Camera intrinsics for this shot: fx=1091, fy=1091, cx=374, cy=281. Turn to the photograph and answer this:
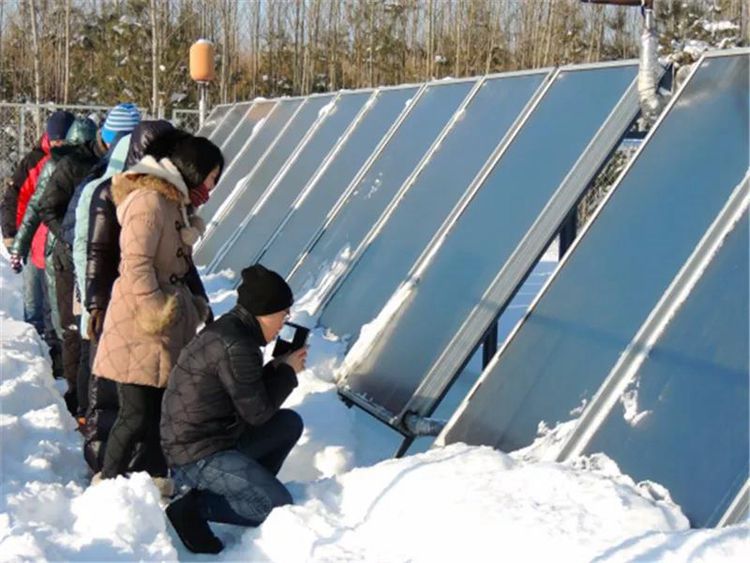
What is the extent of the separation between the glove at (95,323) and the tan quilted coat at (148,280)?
0.68 ft

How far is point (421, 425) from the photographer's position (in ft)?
14.8

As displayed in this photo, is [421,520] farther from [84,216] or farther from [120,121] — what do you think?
[120,121]

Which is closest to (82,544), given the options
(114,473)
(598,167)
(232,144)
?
(114,473)

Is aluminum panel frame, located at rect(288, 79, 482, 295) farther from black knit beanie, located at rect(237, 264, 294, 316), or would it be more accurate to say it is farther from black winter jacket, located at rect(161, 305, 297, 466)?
black winter jacket, located at rect(161, 305, 297, 466)

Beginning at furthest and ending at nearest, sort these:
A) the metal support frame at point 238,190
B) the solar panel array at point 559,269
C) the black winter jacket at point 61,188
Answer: the metal support frame at point 238,190 < the black winter jacket at point 61,188 < the solar panel array at point 559,269

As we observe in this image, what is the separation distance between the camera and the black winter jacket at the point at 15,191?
292 inches

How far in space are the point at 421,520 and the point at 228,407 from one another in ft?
3.05

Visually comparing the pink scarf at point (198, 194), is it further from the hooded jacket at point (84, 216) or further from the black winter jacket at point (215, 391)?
the black winter jacket at point (215, 391)

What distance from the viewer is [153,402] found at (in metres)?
4.29

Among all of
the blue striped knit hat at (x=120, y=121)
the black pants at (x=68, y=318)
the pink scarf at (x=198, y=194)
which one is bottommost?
the black pants at (x=68, y=318)

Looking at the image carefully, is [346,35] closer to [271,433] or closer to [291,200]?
[291,200]

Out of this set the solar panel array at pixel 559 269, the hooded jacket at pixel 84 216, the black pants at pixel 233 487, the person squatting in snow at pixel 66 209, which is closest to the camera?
the solar panel array at pixel 559 269

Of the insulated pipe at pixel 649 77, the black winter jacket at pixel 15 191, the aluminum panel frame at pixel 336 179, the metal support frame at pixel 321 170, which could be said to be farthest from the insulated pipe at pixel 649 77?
the black winter jacket at pixel 15 191

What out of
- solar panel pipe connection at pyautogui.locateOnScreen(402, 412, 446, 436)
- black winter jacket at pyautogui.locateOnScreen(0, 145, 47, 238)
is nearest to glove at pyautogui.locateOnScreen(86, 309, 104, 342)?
solar panel pipe connection at pyautogui.locateOnScreen(402, 412, 446, 436)
